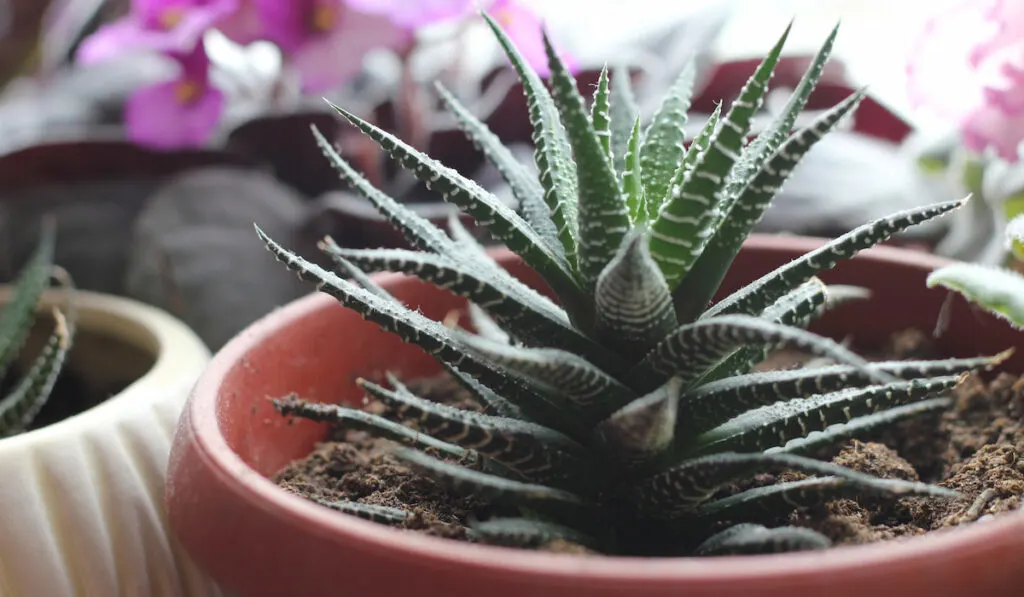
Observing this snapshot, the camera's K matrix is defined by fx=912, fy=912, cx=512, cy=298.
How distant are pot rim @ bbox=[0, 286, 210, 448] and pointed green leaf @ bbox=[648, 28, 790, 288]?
365 mm

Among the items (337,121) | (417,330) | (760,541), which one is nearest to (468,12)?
(337,121)

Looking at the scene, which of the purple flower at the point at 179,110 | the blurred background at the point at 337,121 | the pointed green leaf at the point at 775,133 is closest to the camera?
the pointed green leaf at the point at 775,133

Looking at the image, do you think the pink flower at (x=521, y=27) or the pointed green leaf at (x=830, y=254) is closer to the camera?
the pointed green leaf at (x=830, y=254)

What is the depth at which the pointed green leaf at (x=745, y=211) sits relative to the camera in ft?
1.24

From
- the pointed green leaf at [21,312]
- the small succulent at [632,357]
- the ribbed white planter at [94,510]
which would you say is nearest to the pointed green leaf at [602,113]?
the small succulent at [632,357]

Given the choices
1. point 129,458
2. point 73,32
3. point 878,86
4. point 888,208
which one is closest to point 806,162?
point 888,208

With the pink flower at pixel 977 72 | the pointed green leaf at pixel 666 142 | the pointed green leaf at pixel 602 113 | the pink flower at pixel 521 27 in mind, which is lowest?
the pointed green leaf at pixel 602 113

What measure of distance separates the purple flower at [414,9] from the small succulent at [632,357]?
1.20ft

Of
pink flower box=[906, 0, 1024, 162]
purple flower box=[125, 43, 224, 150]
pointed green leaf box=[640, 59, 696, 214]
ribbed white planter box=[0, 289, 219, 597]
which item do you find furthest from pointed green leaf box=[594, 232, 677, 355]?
purple flower box=[125, 43, 224, 150]

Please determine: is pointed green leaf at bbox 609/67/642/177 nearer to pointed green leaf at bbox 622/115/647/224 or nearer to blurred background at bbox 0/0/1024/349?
pointed green leaf at bbox 622/115/647/224

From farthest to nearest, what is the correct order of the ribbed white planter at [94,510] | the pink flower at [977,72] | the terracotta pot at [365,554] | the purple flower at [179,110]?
the purple flower at [179,110], the pink flower at [977,72], the ribbed white planter at [94,510], the terracotta pot at [365,554]

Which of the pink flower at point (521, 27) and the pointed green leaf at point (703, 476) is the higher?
the pink flower at point (521, 27)

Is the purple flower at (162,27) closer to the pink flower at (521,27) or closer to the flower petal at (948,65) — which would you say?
the pink flower at (521,27)

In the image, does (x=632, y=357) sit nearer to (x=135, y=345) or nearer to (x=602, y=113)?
(x=602, y=113)
